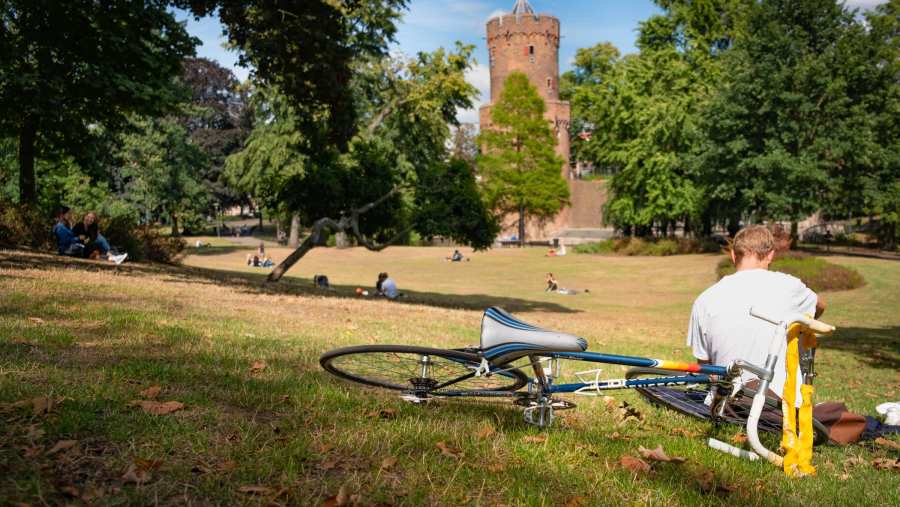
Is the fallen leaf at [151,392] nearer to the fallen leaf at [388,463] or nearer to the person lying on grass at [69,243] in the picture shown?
the fallen leaf at [388,463]

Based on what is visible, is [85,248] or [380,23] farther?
[380,23]

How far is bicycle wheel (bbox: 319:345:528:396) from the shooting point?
16.1ft

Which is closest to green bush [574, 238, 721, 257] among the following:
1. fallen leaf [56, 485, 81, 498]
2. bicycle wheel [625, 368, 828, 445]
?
bicycle wheel [625, 368, 828, 445]

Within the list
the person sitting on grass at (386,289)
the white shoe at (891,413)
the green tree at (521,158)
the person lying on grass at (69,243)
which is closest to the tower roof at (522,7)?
the green tree at (521,158)

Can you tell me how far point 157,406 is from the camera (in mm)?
4520

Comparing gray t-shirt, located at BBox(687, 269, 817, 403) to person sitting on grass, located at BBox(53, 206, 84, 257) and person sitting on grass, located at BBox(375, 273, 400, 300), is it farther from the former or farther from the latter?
person sitting on grass, located at BBox(375, 273, 400, 300)

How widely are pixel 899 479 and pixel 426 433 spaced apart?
302cm

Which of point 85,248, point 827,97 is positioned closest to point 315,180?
point 85,248

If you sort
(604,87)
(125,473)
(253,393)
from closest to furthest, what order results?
(125,473), (253,393), (604,87)

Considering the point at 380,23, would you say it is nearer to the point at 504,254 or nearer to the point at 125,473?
the point at 125,473

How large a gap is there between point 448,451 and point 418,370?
1063 mm

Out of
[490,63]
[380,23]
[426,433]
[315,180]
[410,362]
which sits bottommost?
[426,433]

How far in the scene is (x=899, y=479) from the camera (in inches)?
183

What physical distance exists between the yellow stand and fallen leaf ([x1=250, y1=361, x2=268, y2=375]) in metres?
3.94
